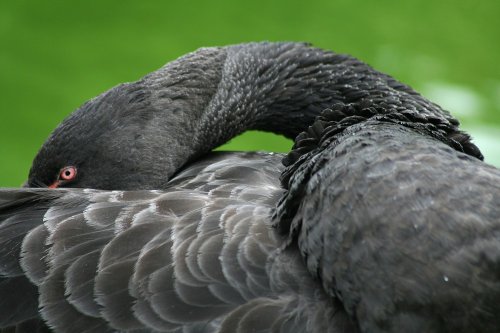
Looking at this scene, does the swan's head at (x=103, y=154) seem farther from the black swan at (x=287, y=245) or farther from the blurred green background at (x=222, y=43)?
the blurred green background at (x=222, y=43)

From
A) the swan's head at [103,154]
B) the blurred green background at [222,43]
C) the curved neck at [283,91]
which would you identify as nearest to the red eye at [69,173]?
the swan's head at [103,154]

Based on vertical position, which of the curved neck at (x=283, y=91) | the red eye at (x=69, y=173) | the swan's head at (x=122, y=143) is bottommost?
the red eye at (x=69, y=173)

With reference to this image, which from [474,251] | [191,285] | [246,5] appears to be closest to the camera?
[474,251]

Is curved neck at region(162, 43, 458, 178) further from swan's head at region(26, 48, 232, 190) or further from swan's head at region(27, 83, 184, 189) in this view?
swan's head at region(27, 83, 184, 189)

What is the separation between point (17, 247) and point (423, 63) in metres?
3.72

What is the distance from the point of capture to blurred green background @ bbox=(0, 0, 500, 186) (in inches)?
186

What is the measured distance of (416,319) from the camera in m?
1.74

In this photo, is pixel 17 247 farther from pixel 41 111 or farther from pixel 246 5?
pixel 246 5

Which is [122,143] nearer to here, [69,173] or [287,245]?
[69,173]

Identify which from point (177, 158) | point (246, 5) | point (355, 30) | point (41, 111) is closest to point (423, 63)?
point (355, 30)

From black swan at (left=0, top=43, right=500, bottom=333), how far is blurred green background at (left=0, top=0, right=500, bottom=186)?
94.0 inches

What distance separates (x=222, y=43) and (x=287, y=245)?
3.34 meters

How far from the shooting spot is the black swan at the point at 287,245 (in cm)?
175

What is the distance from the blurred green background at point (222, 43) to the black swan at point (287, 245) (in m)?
2.39
